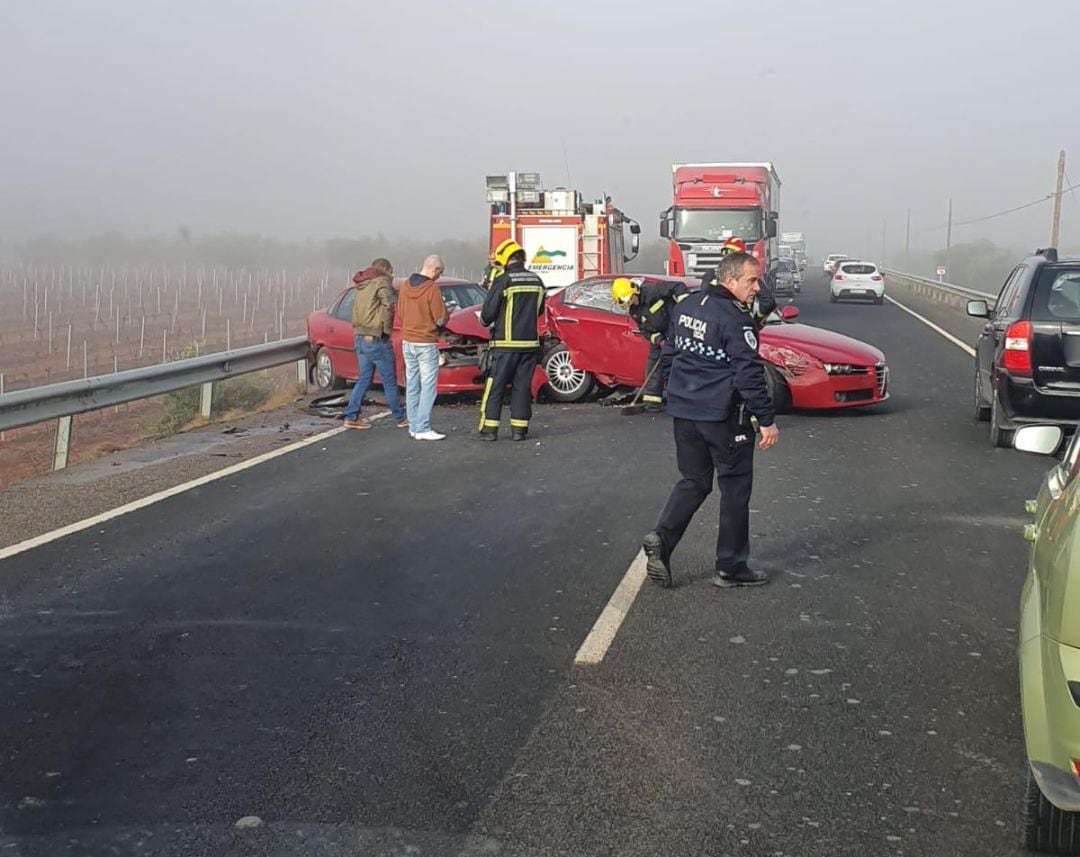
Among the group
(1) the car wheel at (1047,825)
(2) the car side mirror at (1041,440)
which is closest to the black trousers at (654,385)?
(2) the car side mirror at (1041,440)

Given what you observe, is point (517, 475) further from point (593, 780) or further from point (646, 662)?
point (593, 780)

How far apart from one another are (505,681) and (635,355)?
9.26 metres

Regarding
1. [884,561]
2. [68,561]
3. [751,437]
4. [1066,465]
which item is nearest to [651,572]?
[751,437]

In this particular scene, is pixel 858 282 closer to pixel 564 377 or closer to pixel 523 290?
pixel 564 377

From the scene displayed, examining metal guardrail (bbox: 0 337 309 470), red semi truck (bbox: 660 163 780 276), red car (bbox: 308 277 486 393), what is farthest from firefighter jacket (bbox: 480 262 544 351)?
red semi truck (bbox: 660 163 780 276)

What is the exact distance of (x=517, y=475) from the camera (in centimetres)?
1015

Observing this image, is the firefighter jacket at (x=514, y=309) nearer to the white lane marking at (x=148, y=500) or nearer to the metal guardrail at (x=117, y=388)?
the white lane marking at (x=148, y=500)

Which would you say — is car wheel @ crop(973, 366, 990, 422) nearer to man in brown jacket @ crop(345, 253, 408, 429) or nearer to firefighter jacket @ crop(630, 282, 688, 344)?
firefighter jacket @ crop(630, 282, 688, 344)

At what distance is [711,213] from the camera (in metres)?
28.2

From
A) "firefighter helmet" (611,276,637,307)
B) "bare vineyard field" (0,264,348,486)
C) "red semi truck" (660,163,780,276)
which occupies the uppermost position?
"red semi truck" (660,163,780,276)

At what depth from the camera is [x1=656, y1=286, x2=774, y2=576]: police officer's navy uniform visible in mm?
6336

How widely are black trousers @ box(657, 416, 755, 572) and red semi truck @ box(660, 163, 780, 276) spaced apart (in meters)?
21.6

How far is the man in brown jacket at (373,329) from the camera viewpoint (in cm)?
1298

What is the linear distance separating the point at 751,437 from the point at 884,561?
1.30 metres
